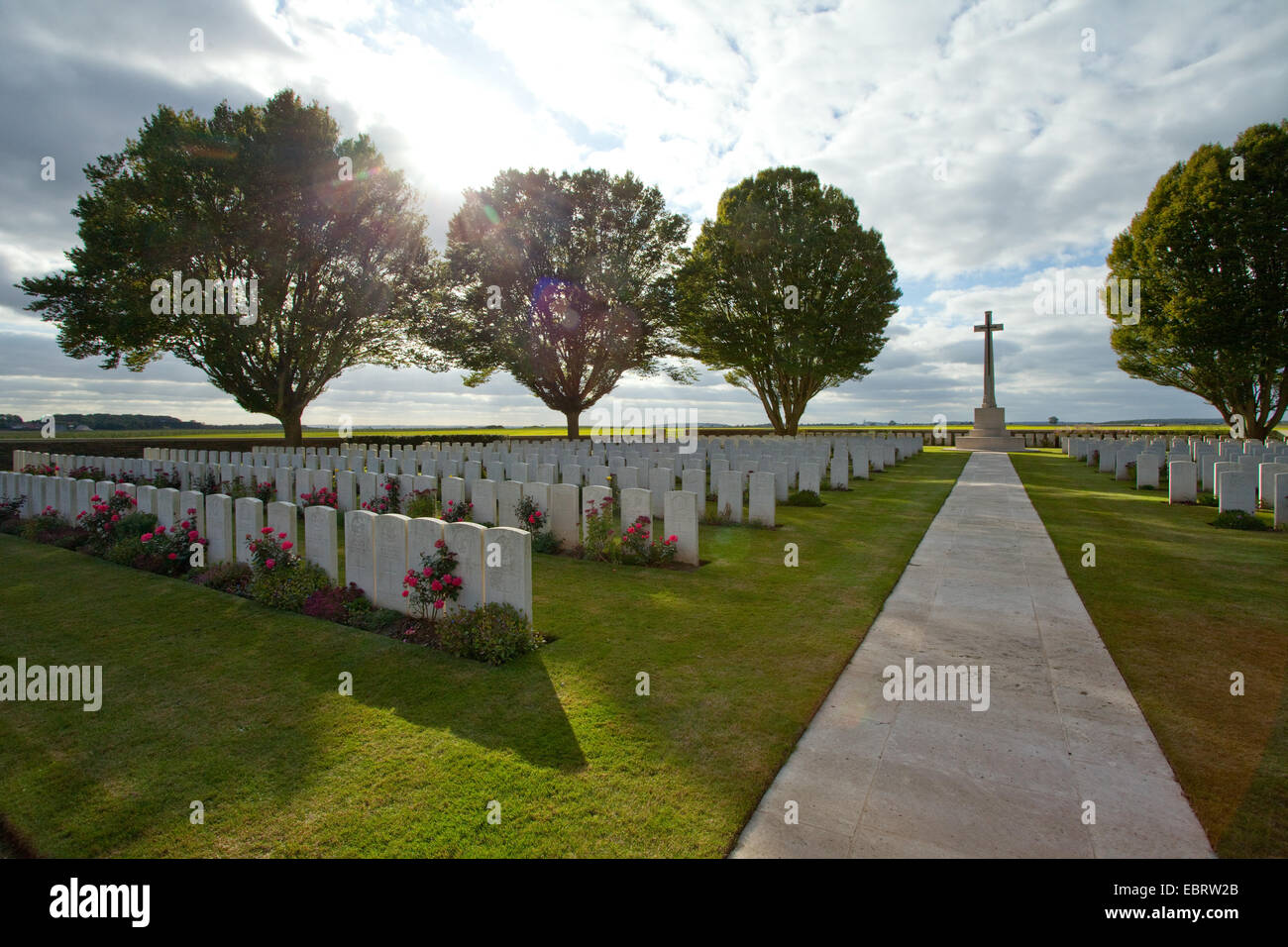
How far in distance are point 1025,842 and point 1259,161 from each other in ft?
120

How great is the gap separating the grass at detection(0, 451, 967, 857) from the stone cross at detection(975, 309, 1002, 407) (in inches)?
1448

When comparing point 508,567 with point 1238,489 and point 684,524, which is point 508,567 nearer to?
point 684,524

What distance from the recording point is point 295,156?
22.9 m

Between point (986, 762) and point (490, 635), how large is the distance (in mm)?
3705

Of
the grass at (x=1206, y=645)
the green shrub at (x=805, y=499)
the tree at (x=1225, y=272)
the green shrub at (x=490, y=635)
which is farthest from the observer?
the tree at (x=1225, y=272)

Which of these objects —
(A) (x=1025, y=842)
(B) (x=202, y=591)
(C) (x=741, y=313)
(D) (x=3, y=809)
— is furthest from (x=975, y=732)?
(C) (x=741, y=313)

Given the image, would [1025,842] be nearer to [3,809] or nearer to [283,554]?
[3,809]

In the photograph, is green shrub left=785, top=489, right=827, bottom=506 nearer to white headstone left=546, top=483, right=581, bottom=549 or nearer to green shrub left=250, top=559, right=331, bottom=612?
white headstone left=546, top=483, right=581, bottom=549

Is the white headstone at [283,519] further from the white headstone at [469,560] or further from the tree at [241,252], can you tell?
the tree at [241,252]

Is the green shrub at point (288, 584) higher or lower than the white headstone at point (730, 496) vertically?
lower

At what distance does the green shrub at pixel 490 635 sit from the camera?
4.93 metres

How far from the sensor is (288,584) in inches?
248

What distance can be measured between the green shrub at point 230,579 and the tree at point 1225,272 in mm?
35831

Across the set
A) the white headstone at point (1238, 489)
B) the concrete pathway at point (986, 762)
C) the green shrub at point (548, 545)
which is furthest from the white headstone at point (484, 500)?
the white headstone at point (1238, 489)
